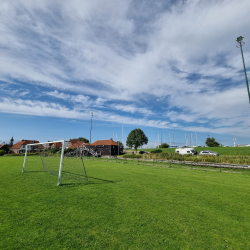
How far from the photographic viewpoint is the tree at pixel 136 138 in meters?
63.4

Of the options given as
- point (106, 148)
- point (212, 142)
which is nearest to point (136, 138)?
point (106, 148)

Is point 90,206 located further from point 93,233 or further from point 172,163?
point 172,163

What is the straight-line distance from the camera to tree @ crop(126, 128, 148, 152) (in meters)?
63.4

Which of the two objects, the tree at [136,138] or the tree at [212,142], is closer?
the tree at [136,138]

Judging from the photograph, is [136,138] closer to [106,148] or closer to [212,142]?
[106,148]

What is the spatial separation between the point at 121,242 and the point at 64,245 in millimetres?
1460

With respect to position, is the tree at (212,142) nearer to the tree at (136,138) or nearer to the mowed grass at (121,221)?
the tree at (136,138)

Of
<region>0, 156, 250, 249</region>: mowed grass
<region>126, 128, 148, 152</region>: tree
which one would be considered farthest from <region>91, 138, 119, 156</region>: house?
<region>0, 156, 250, 249</region>: mowed grass

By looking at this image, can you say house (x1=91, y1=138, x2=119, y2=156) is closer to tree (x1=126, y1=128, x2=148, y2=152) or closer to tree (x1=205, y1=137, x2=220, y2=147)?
tree (x1=126, y1=128, x2=148, y2=152)

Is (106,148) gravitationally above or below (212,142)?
below

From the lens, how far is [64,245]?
3.83 m

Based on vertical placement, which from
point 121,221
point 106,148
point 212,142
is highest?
point 212,142

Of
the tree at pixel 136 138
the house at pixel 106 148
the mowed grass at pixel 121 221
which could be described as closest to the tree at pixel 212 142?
the tree at pixel 136 138

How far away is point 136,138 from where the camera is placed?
63562 mm
